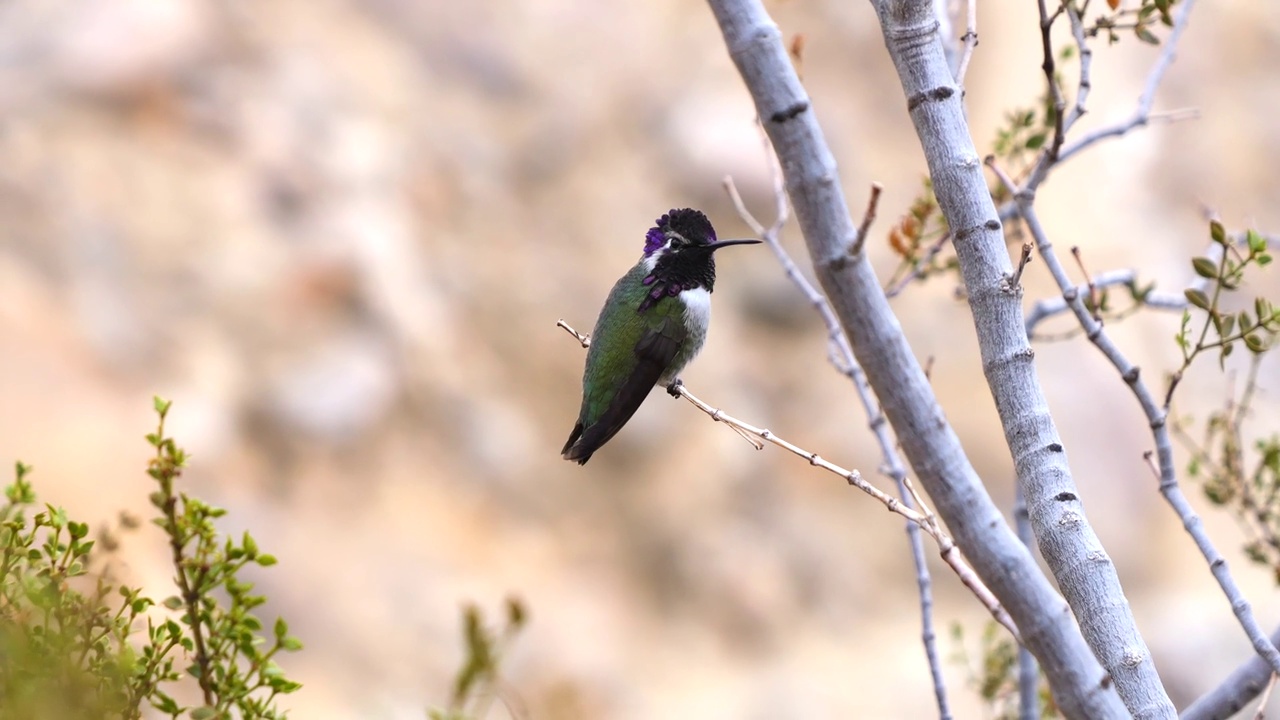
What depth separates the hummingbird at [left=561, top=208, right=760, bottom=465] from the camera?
2695 millimetres

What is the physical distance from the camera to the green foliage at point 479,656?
3.03ft

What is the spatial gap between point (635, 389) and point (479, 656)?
1659mm

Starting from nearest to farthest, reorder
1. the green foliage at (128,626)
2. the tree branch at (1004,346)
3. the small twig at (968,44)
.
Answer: the green foliage at (128,626)
the tree branch at (1004,346)
the small twig at (968,44)

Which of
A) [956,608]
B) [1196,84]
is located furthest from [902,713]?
[1196,84]

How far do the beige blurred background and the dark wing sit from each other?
5935 millimetres

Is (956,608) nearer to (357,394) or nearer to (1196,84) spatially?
(357,394)

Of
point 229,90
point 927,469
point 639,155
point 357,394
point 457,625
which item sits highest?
point 639,155

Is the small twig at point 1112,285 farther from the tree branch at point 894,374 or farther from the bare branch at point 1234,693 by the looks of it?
the tree branch at point 894,374

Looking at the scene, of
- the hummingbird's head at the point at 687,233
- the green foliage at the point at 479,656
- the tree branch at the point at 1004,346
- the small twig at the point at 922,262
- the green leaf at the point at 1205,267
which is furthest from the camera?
the small twig at the point at 922,262

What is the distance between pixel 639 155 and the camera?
11.5 metres

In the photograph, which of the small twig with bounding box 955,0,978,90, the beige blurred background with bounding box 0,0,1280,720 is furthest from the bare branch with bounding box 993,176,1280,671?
the beige blurred background with bounding box 0,0,1280,720

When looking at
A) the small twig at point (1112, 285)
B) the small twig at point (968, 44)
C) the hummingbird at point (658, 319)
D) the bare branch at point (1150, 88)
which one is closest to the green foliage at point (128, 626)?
the hummingbird at point (658, 319)

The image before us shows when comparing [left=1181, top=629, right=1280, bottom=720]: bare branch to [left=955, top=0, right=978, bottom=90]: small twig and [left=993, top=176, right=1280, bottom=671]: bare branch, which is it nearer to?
[left=993, top=176, right=1280, bottom=671]: bare branch

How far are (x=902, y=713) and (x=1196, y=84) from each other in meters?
8.44
